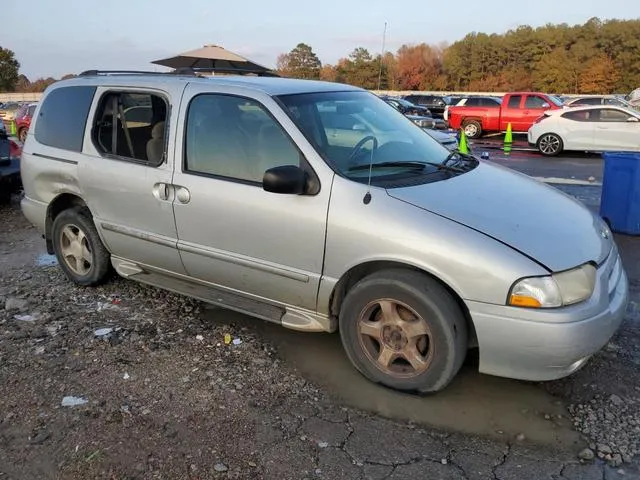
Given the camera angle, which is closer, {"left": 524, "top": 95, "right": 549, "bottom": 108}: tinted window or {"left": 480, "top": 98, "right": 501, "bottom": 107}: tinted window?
{"left": 524, "top": 95, "right": 549, "bottom": 108}: tinted window

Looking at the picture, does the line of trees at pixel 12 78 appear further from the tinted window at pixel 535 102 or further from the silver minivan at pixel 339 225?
the silver minivan at pixel 339 225

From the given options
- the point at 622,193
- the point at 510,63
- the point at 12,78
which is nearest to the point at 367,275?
the point at 622,193

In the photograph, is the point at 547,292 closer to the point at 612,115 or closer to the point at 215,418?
the point at 215,418

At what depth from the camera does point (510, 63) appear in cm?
9300

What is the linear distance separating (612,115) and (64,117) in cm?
1500

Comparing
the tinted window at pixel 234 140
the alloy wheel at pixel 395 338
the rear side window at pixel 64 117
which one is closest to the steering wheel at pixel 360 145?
the tinted window at pixel 234 140

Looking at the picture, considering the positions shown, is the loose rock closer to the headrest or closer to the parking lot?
the parking lot

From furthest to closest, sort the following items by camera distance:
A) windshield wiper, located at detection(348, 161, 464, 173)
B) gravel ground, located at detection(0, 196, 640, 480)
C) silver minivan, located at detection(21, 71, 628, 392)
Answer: windshield wiper, located at detection(348, 161, 464, 173) < silver minivan, located at detection(21, 71, 628, 392) < gravel ground, located at detection(0, 196, 640, 480)

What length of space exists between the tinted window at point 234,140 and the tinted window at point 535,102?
19490 mm

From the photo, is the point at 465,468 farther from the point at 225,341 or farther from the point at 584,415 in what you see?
the point at 225,341

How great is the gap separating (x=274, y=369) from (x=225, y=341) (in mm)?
540

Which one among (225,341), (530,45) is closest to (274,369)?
(225,341)

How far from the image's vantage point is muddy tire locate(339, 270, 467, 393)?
10.1 feet

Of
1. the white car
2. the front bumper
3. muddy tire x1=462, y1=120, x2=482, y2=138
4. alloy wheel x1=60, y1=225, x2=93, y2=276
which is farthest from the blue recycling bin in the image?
muddy tire x1=462, y1=120, x2=482, y2=138
